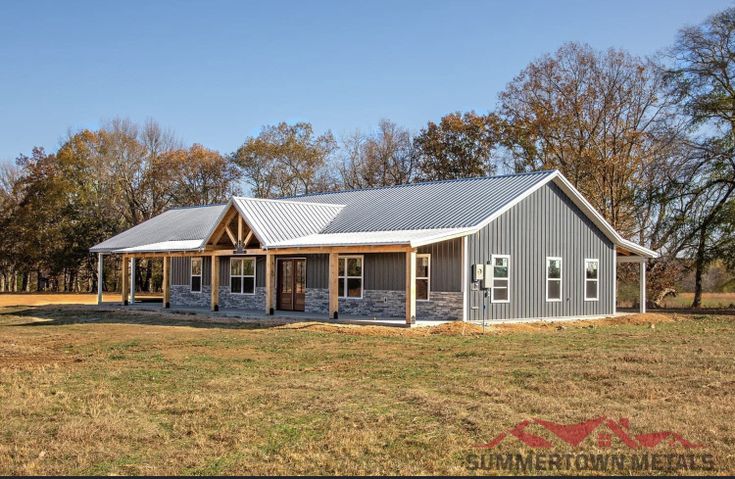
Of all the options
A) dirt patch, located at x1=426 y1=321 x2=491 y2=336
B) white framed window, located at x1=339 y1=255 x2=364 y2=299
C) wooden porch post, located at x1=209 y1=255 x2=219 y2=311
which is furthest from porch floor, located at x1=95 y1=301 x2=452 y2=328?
white framed window, located at x1=339 y1=255 x2=364 y2=299

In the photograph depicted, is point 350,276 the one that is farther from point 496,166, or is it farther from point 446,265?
point 496,166

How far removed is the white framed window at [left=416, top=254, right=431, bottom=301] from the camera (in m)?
22.0

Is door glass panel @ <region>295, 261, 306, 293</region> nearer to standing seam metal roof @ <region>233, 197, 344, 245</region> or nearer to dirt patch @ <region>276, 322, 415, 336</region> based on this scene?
standing seam metal roof @ <region>233, 197, 344, 245</region>

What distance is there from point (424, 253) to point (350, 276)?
120 inches

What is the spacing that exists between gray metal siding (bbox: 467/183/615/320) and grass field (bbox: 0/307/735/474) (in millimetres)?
5585

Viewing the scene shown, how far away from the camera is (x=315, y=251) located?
21.6m

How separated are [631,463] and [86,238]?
48.4m

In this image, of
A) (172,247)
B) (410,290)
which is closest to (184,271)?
(172,247)

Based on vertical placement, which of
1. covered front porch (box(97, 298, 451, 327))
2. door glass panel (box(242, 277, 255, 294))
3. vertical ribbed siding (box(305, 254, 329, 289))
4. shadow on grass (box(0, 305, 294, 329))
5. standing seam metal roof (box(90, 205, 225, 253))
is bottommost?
shadow on grass (box(0, 305, 294, 329))

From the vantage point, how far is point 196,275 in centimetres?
3009

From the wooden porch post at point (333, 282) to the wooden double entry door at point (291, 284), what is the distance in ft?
12.7

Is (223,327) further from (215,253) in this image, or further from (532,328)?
(532,328)

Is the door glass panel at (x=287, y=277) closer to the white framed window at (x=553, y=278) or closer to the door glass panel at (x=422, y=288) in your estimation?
the door glass panel at (x=422, y=288)

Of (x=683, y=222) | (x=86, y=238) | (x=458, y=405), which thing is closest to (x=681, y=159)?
(x=683, y=222)
